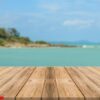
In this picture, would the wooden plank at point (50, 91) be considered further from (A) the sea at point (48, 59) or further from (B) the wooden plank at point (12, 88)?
(A) the sea at point (48, 59)

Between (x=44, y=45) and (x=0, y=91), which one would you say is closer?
(x=0, y=91)

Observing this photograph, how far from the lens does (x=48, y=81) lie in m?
3.51

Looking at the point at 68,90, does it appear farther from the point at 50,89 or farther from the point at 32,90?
the point at 32,90

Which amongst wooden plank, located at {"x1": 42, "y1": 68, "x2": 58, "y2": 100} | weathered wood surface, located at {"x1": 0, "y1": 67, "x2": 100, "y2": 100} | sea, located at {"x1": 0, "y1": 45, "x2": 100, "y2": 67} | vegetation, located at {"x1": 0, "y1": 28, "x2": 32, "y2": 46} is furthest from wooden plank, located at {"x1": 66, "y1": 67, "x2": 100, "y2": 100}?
vegetation, located at {"x1": 0, "y1": 28, "x2": 32, "y2": 46}

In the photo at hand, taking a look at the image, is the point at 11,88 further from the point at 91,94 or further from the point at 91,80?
the point at 91,80

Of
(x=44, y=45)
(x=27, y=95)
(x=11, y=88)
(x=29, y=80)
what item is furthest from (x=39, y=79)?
(x=44, y=45)

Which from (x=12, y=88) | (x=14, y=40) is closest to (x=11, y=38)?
(x=14, y=40)

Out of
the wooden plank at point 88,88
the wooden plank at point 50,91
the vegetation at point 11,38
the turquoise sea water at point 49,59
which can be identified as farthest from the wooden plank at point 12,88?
the vegetation at point 11,38

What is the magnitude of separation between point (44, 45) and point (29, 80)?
73453 millimetres

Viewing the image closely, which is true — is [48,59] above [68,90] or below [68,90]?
below

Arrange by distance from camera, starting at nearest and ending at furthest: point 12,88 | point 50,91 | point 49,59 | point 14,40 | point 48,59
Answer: point 50,91 < point 12,88 < point 49,59 < point 48,59 < point 14,40

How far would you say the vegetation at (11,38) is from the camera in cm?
6715

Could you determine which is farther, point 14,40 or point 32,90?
point 14,40

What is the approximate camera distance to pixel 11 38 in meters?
69.8
